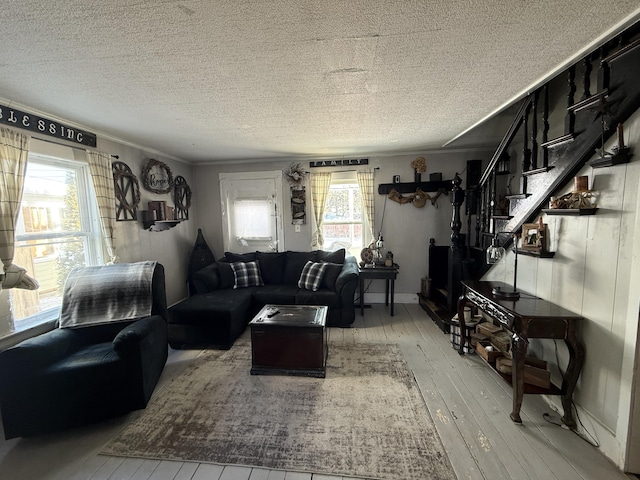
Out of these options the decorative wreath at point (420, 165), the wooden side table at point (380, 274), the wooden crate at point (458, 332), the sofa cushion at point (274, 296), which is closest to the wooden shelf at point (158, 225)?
the sofa cushion at point (274, 296)

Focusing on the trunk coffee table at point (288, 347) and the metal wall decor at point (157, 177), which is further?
the metal wall decor at point (157, 177)

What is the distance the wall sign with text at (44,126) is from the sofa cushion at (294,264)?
2.66 m

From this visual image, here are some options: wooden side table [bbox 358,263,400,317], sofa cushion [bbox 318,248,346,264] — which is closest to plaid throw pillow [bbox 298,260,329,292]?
sofa cushion [bbox 318,248,346,264]

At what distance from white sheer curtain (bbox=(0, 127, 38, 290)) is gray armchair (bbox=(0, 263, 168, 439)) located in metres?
0.49

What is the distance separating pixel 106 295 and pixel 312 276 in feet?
7.25

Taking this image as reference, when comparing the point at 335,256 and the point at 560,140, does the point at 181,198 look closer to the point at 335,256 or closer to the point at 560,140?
the point at 335,256

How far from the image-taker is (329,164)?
4.17 metres

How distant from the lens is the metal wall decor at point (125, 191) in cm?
301

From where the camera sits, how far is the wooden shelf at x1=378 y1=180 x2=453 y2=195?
12.9 feet

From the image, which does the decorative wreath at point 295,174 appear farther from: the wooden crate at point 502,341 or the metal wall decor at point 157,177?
the wooden crate at point 502,341

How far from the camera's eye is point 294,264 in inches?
158

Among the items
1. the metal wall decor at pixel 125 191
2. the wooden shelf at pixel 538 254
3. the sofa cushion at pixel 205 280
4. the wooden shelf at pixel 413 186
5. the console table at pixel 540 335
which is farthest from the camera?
the wooden shelf at pixel 413 186

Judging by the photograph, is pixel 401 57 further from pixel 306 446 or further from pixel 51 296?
pixel 51 296

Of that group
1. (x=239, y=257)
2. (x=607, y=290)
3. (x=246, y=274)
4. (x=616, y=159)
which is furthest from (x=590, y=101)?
(x=239, y=257)
